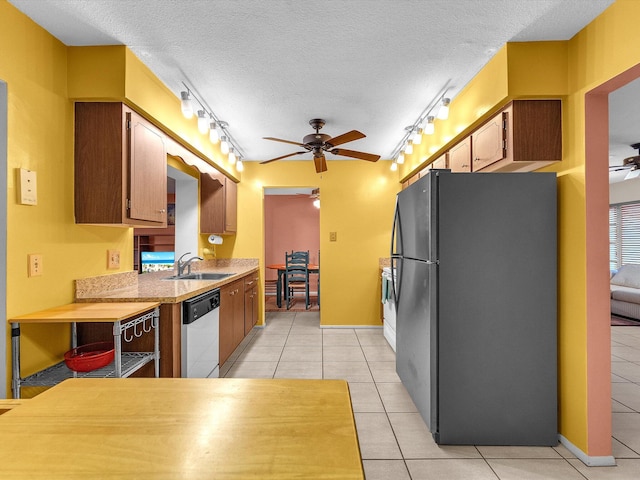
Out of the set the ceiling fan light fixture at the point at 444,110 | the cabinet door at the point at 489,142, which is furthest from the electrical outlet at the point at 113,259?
the cabinet door at the point at 489,142

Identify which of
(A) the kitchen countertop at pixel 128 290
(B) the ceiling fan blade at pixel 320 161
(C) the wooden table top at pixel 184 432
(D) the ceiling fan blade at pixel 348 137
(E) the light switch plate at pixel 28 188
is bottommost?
(C) the wooden table top at pixel 184 432

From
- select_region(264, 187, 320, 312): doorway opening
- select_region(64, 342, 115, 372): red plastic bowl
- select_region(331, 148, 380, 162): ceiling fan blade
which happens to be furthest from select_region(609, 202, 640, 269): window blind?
select_region(64, 342, 115, 372): red plastic bowl

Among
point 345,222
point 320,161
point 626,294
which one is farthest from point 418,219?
point 626,294

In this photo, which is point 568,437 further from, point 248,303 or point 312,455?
point 248,303

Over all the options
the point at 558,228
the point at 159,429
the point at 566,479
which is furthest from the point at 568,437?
the point at 159,429

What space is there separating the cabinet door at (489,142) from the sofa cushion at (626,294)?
4451 millimetres

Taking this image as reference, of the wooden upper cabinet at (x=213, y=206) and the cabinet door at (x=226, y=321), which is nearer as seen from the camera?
the cabinet door at (x=226, y=321)

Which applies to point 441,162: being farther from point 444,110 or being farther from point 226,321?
point 226,321

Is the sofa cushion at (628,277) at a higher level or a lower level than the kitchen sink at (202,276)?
lower

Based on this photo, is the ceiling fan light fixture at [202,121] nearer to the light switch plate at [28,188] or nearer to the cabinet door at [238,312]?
the light switch plate at [28,188]

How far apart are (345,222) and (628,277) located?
4.86 metres

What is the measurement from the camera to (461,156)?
2775 millimetres

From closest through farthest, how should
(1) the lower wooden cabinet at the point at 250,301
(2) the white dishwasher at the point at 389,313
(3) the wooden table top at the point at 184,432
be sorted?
(3) the wooden table top at the point at 184,432
(2) the white dishwasher at the point at 389,313
(1) the lower wooden cabinet at the point at 250,301

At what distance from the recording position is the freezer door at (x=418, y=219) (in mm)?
2033
